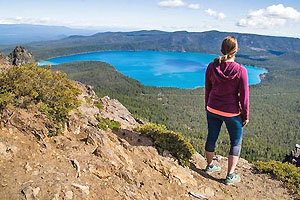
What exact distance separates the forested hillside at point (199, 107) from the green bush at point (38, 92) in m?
47.7

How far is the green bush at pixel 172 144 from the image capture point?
7.31 m

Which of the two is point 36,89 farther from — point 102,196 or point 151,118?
point 151,118

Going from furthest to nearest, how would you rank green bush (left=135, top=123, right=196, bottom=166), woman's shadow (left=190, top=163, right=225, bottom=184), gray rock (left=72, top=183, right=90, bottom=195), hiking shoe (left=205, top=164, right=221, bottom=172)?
1. green bush (left=135, top=123, right=196, bottom=166)
2. hiking shoe (left=205, top=164, right=221, bottom=172)
3. woman's shadow (left=190, top=163, right=225, bottom=184)
4. gray rock (left=72, top=183, right=90, bottom=195)

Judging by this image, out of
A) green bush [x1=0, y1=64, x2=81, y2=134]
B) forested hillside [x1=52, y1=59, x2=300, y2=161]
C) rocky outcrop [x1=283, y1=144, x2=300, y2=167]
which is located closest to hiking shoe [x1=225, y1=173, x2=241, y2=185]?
green bush [x1=0, y1=64, x2=81, y2=134]

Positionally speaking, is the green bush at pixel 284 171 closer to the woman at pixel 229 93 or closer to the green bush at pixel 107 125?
the woman at pixel 229 93

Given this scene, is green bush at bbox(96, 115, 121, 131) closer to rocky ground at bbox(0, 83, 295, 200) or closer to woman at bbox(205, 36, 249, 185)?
rocky ground at bbox(0, 83, 295, 200)

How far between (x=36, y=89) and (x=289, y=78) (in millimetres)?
205066

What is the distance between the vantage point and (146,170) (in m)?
5.81

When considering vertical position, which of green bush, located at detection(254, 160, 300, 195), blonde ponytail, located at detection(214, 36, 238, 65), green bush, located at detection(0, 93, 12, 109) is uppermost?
blonde ponytail, located at detection(214, 36, 238, 65)

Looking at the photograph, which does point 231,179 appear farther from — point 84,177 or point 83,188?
point 83,188

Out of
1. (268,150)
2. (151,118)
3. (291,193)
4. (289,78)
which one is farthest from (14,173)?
(289,78)

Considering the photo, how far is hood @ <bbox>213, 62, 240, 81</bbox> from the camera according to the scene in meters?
5.56

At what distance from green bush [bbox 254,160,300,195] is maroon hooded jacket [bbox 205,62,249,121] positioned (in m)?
2.82

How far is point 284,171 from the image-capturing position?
785 centimetres
